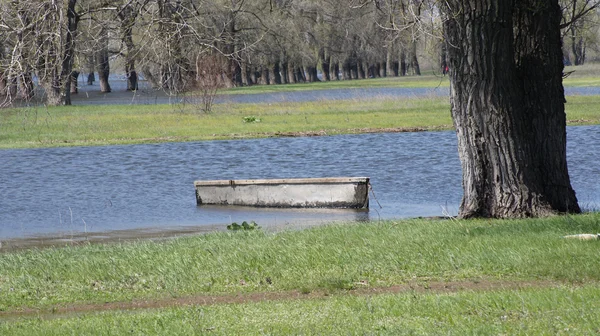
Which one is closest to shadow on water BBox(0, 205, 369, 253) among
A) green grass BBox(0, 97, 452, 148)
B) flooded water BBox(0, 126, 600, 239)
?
flooded water BBox(0, 126, 600, 239)

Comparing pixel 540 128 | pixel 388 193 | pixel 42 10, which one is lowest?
pixel 388 193

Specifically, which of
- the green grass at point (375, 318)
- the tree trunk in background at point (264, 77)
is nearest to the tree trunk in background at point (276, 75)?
the tree trunk in background at point (264, 77)

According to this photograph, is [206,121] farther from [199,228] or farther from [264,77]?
[264,77]

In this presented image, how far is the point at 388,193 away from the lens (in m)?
20.4

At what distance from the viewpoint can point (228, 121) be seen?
40250 mm

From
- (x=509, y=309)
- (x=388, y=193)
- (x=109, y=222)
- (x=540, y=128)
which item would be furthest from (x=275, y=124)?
(x=509, y=309)

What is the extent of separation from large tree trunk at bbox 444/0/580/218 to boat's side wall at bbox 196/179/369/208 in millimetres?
4989

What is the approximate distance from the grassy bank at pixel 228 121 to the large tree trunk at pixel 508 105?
19549 millimetres

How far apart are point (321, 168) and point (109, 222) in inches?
329

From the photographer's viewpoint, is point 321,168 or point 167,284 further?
point 321,168

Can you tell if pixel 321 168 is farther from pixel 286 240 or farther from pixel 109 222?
pixel 286 240

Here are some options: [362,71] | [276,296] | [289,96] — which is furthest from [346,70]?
[276,296]

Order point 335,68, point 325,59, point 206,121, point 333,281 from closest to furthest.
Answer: point 333,281
point 206,121
point 325,59
point 335,68

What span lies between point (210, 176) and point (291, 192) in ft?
21.7
